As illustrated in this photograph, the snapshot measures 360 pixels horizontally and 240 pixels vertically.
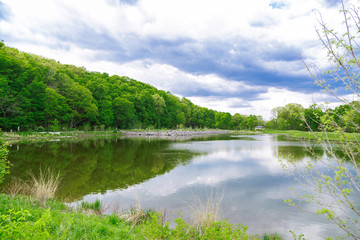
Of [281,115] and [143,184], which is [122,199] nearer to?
[143,184]

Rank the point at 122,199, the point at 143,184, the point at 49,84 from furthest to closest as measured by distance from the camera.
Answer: the point at 49,84 → the point at 143,184 → the point at 122,199

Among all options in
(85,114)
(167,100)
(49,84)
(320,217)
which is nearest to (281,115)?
(167,100)

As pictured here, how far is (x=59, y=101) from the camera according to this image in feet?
138

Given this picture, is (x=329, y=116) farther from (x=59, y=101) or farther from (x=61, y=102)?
(x=61, y=102)

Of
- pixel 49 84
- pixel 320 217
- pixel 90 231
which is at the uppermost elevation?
pixel 49 84

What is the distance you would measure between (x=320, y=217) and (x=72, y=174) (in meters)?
12.1

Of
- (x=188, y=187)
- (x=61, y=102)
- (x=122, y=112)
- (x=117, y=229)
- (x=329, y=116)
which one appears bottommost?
(x=188, y=187)

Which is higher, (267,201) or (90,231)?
(90,231)

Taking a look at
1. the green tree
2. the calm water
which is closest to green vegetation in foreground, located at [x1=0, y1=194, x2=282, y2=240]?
the calm water

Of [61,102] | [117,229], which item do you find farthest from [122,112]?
[117,229]

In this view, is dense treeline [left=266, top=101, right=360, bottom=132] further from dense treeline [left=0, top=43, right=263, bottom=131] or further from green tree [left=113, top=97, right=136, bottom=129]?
green tree [left=113, top=97, right=136, bottom=129]

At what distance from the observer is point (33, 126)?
1495 inches

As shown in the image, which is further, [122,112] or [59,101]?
[122,112]

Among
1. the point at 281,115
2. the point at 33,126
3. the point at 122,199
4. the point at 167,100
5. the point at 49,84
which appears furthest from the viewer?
the point at 167,100
